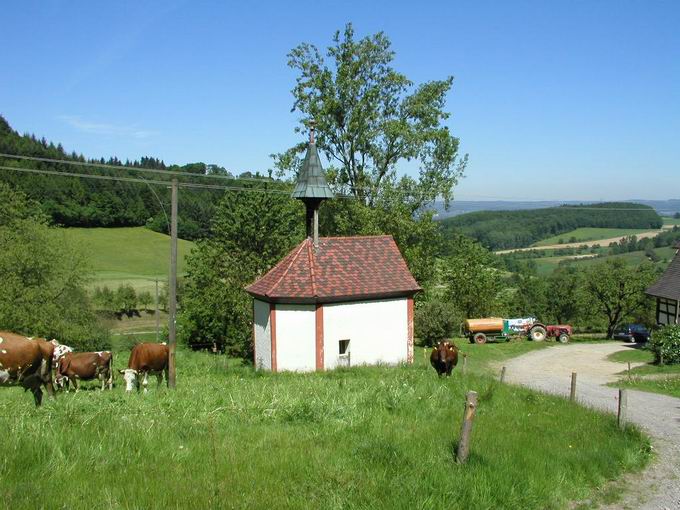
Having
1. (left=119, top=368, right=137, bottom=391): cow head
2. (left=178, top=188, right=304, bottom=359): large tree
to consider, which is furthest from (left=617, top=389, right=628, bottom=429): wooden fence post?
(left=178, top=188, right=304, bottom=359): large tree

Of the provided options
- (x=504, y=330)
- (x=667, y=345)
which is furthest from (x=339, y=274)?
(x=504, y=330)

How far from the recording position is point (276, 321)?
960 inches

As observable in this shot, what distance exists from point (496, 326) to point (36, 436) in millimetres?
36555

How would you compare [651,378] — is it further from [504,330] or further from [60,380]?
[60,380]

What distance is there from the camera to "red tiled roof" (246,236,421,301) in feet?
80.3

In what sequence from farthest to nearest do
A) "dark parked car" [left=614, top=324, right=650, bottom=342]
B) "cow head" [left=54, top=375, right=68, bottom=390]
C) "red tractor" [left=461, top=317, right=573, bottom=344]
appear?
"dark parked car" [left=614, top=324, right=650, bottom=342] < "red tractor" [left=461, top=317, right=573, bottom=344] < "cow head" [left=54, top=375, right=68, bottom=390]

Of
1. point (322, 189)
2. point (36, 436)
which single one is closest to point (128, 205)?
point (322, 189)

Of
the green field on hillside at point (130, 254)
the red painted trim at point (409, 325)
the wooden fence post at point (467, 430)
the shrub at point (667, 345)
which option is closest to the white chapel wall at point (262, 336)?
the red painted trim at point (409, 325)

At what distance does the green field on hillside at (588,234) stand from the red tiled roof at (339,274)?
158510 millimetres

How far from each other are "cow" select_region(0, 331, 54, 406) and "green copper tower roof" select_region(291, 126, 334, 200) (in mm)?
15495

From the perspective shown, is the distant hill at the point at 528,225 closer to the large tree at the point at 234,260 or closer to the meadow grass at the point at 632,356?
the meadow grass at the point at 632,356

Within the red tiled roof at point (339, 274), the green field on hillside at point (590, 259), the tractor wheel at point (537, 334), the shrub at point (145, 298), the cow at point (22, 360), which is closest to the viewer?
the cow at point (22, 360)

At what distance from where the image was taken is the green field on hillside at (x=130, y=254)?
254 ft

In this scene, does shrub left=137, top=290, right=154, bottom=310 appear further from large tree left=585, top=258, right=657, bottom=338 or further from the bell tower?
the bell tower
